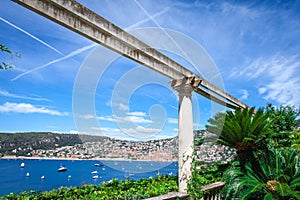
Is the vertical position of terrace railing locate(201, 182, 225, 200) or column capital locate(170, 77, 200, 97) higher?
column capital locate(170, 77, 200, 97)

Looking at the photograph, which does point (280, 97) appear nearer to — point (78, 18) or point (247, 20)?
point (247, 20)

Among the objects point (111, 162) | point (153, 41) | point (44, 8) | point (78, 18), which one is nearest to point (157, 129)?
point (111, 162)

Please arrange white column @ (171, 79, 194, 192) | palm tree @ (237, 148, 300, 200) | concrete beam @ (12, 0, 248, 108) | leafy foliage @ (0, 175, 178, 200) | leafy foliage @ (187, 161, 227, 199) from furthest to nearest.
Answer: palm tree @ (237, 148, 300, 200) < white column @ (171, 79, 194, 192) < leafy foliage @ (187, 161, 227, 199) < leafy foliage @ (0, 175, 178, 200) < concrete beam @ (12, 0, 248, 108)

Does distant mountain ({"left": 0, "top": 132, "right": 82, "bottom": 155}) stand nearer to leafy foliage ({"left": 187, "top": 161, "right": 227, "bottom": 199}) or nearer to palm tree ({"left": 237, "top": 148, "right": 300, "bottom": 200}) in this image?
leafy foliage ({"left": 187, "top": 161, "right": 227, "bottom": 199})

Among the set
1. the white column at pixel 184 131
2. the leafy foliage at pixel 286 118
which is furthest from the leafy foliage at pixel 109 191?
the leafy foliage at pixel 286 118

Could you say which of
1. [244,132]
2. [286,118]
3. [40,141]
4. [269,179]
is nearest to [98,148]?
[40,141]

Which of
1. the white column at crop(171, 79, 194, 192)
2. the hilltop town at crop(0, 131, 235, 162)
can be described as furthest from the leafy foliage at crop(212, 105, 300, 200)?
the white column at crop(171, 79, 194, 192)
